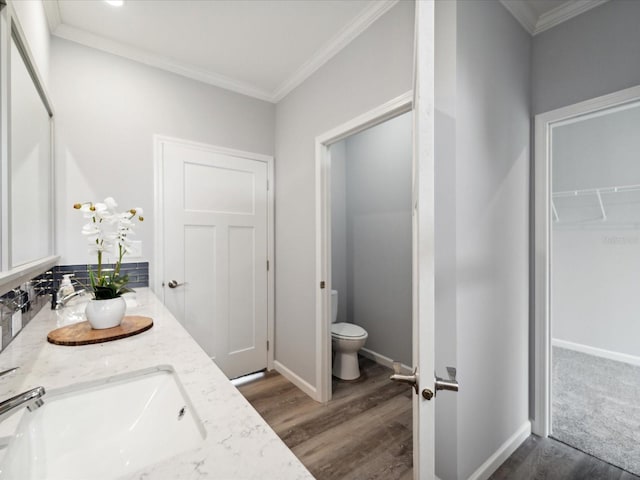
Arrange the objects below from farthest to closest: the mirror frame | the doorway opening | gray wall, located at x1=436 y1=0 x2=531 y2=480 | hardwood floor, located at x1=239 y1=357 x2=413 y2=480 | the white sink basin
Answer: the doorway opening < hardwood floor, located at x1=239 y1=357 x2=413 y2=480 < gray wall, located at x1=436 y1=0 x2=531 y2=480 < the mirror frame < the white sink basin

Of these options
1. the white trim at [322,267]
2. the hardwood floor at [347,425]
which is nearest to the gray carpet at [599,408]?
the hardwood floor at [347,425]

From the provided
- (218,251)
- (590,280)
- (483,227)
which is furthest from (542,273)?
(218,251)

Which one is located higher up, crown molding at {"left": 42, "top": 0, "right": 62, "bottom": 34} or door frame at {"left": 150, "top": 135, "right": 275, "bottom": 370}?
crown molding at {"left": 42, "top": 0, "right": 62, "bottom": 34}

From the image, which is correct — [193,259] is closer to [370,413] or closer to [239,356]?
[239,356]

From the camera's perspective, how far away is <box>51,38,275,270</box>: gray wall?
73.1 inches

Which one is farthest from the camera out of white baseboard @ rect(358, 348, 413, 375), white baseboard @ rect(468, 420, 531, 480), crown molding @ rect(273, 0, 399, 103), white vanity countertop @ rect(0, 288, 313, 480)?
white baseboard @ rect(358, 348, 413, 375)

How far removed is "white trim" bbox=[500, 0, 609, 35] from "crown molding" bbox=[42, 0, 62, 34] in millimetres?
2460

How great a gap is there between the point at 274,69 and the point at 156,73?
880mm

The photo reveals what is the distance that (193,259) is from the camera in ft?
7.63

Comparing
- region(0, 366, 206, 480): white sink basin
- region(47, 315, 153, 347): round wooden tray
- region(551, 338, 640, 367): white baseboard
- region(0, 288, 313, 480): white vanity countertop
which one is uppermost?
region(47, 315, 153, 347): round wooden tray

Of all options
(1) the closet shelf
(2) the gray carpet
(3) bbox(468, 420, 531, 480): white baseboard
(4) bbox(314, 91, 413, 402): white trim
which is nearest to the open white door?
(3) bbox(468, 420, 531, 480): white baseboard

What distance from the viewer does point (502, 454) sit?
1.59 meters

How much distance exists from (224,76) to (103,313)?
2059 millimetres

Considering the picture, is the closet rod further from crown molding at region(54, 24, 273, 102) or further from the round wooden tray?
the round wooden tray
